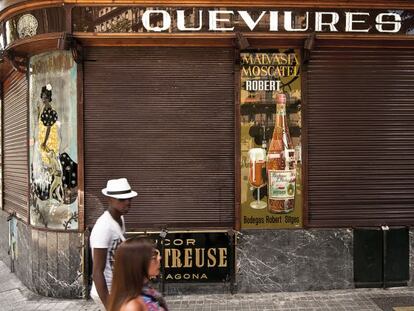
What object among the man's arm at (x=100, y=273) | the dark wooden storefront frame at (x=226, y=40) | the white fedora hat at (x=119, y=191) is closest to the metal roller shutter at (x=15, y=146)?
the dark wooden storefront frame at (x=226, y=40)

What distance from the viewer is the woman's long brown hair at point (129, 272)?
251cm

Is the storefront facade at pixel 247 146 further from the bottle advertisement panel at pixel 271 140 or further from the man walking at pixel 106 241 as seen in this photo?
the man walking at pixel 106 241

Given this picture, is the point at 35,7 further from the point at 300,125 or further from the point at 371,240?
the point at 371,240

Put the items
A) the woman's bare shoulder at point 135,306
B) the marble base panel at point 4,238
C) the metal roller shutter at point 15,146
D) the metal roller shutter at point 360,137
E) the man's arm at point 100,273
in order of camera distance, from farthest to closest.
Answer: the marble base panel at point 4,238, the metal roller shutter at point 15,146, the metal roller shutter at point 360,137, the man's arm at point 100,273, the woman's bare shoulder at point 135,306

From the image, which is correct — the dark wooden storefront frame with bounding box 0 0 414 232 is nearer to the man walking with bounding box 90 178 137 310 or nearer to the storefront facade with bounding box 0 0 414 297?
the storefront facade with bounding box 0 0 414 297

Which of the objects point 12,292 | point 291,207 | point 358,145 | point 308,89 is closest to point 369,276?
point 291,207

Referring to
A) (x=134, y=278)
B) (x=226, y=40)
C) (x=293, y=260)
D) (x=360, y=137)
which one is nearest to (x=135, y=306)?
(x=134, y=278)

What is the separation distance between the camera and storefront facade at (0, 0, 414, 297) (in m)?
6.60

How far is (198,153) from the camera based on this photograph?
6.71 metres

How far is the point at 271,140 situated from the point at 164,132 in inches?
66.0

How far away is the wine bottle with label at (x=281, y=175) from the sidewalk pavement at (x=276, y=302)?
133 centimetres

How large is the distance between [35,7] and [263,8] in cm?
353

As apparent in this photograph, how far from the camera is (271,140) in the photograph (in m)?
6.70

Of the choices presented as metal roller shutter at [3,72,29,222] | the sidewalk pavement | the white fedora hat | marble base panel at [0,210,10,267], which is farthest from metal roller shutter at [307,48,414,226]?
marble base panel at [0,210,10,267]
